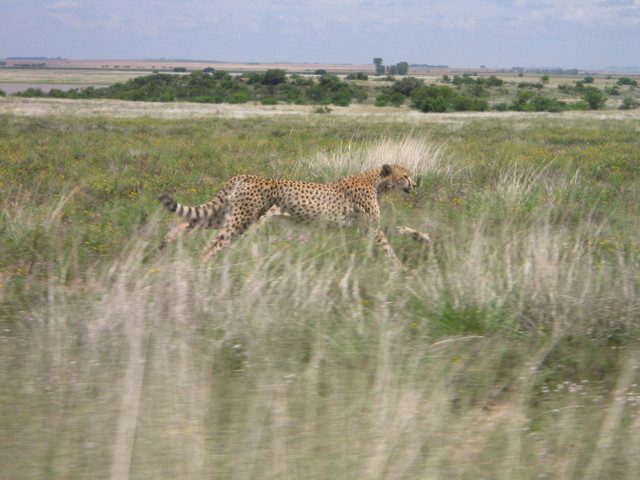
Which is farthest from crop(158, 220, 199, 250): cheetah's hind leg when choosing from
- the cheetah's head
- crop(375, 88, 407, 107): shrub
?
crop(375, 88, 407, 107): shrub

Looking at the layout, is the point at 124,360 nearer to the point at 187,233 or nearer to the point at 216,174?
the point at 187,233

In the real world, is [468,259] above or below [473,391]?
above

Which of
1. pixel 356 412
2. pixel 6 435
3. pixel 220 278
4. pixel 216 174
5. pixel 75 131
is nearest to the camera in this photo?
pixel 6 435

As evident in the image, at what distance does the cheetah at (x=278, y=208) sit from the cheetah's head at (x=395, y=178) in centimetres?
58

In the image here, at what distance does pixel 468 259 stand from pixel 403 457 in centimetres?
272

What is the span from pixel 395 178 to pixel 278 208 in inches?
Answer: 67.5

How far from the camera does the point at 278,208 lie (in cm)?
779

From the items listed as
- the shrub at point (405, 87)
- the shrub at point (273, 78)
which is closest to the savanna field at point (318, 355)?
the shrub at point (405, 87)

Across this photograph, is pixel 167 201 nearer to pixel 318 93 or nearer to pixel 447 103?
pixel 447 103

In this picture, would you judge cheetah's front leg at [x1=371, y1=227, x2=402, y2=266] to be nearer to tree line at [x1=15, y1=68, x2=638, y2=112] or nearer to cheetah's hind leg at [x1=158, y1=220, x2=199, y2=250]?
cheetah's hind leg at [x1=158, y1=220, x2=199, y2=250]

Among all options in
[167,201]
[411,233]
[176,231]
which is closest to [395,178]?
[411,233]

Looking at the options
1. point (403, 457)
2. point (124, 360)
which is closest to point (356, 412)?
point (403, 457)

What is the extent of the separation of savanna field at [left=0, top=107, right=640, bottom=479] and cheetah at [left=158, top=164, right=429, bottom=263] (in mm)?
183

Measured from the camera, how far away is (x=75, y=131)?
74.8 ft
